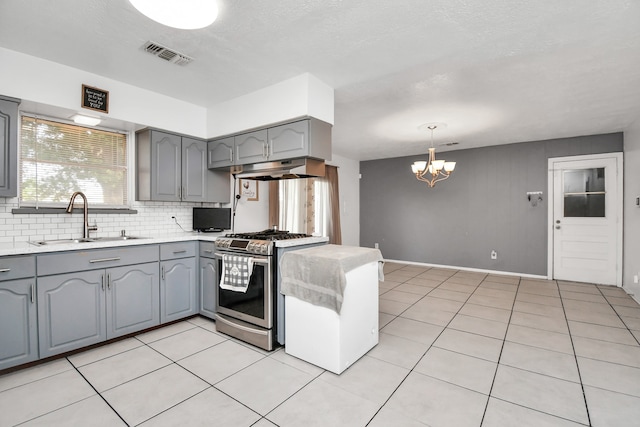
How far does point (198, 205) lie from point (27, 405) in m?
2.45

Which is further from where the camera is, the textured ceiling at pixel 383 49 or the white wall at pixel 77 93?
the white wall at pixel 77 93

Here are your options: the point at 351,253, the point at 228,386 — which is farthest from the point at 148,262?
the point at 351,253

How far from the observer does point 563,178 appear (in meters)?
5.02

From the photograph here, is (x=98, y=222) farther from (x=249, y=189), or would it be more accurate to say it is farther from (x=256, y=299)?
(x=256, y=299)

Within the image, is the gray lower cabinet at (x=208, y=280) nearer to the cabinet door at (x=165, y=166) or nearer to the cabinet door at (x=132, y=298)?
the cabinet door at (x=132, y=298)

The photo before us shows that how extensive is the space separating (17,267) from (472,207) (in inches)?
249

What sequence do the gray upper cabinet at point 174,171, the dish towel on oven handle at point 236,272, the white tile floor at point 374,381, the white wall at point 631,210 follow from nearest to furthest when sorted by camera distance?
the white tile floor at point 374,381 → the dish towel on oven handle at point 236,272 → the gray upper cabinet at point 174,171 → the white wall at point 631,210

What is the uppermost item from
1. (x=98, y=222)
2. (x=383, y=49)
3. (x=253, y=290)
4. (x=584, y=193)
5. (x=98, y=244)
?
(x=383, y=49)

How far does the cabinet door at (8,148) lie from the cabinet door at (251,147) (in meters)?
1.80

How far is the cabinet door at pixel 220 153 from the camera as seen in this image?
11.4 feet

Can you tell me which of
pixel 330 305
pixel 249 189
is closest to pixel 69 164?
pixel 249 189

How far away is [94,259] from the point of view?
8.28 ft

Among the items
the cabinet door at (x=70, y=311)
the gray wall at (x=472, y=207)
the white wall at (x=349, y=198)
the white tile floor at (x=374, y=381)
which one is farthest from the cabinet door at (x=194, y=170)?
the gray wall at (x=472, y=207)

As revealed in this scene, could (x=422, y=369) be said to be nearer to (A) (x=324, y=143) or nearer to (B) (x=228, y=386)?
(B) (x=228, y=386)
